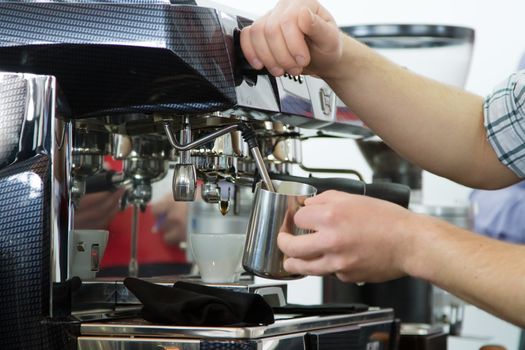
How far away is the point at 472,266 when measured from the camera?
89 cm

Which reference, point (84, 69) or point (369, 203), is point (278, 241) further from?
point (84, 69)

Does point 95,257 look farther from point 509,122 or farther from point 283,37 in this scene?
point 509,122

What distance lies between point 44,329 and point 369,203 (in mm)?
349

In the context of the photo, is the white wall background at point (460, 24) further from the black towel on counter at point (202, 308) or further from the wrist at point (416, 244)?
the wrist at point (416, 244)

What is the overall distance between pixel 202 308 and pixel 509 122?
531mm

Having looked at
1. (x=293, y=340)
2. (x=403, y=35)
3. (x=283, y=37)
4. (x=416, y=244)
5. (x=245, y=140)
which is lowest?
(x=293, y=340)

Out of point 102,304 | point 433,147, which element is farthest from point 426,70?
point 102,304

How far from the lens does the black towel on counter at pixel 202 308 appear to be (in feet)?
3.32

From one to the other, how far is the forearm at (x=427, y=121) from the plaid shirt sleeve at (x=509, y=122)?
0.07 ft

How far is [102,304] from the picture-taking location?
1.23m

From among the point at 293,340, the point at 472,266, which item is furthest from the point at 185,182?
the point at 472,266

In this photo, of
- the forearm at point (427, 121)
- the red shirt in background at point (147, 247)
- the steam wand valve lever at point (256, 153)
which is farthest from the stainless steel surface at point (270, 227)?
the red shirt in background at point (147, 247)

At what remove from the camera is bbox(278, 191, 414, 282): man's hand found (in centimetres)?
89

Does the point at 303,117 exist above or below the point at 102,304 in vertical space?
above
